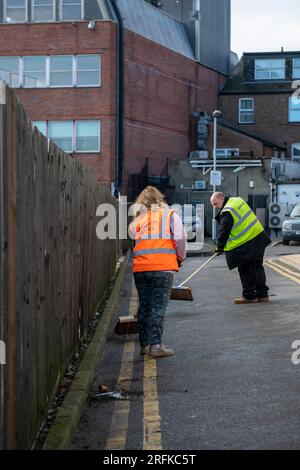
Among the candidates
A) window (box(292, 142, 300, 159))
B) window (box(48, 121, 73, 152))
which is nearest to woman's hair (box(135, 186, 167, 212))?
window (box(48, 121, 73, 152))

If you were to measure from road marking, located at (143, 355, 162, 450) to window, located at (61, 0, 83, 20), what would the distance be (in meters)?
33.4

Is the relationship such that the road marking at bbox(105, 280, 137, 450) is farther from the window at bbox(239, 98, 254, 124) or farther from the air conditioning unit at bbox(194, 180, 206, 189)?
the window at bbox(239, 98, 254, 124)

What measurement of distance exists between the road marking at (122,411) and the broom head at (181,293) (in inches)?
155

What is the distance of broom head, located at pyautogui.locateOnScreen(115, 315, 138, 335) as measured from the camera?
10219 mm

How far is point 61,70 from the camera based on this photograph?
130ft

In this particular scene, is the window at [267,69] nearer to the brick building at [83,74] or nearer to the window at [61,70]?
the brick building at [83,74]

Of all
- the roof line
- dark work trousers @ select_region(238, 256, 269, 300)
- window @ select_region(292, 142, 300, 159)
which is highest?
the roof line

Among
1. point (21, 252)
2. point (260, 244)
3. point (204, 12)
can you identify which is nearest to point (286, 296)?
point (260, 244)

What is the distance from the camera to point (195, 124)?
46.9 meters

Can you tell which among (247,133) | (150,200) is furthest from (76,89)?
(150,200)

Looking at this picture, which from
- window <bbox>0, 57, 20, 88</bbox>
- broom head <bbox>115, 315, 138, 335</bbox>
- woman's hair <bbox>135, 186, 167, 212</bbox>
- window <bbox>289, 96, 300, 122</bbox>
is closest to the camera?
woman's hair <bbox>135, 186, 167, 212</bbox>

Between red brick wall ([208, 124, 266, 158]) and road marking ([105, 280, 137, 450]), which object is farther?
red brick wall ([208, 124, 266, 158])

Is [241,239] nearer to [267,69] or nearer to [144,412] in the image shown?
[144,412]

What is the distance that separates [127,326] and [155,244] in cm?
196
